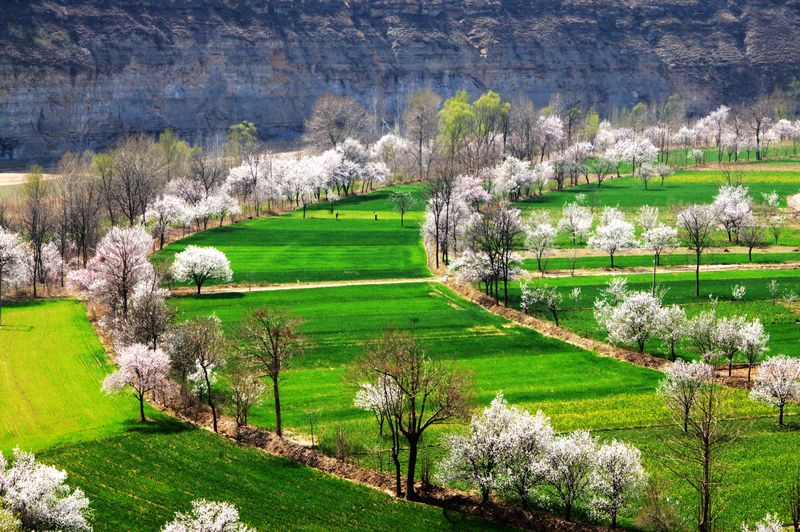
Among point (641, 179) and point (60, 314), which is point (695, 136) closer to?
point (641, 179)

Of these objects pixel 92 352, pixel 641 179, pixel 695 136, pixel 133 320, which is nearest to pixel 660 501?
pixel 133 320

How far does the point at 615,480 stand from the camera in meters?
36.8

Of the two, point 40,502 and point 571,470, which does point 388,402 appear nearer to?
point 571,470

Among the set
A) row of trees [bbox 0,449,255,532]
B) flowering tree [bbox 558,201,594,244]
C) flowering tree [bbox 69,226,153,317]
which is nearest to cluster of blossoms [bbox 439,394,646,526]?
row of trees [bbox 0,449,255,532]

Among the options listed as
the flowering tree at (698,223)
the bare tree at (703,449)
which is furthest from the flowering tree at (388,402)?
the flowering tree at (698,223)

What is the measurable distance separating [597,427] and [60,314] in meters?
47.7

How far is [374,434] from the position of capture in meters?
47.2

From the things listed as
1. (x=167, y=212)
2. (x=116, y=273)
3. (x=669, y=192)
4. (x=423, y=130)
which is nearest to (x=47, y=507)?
(x=116, y=273)

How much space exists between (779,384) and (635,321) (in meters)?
13.3

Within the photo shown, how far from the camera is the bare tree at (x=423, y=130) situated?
487ft

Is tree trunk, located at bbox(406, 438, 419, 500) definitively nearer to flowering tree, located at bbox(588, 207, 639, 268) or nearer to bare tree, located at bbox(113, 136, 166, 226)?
flowering tree, located at bbox(588, 207, 639, 268)

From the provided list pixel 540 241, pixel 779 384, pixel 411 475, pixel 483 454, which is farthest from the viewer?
pixel 540 241

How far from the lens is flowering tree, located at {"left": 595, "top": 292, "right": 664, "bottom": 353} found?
5991 centimetres

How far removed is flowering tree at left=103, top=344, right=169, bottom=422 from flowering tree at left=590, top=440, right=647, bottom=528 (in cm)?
2541
